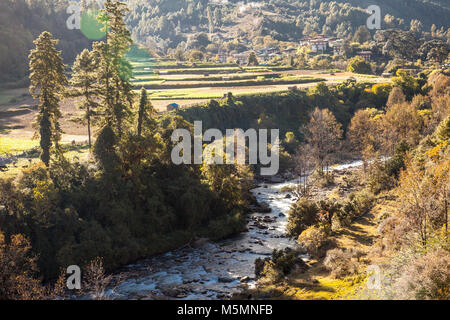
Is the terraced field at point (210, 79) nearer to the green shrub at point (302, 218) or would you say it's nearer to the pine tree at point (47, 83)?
the pine tree at point (47, 83)

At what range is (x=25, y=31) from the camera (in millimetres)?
128125

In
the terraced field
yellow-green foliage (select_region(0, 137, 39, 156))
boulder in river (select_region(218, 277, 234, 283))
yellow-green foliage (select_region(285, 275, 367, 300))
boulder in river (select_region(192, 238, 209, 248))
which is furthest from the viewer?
the terraced field

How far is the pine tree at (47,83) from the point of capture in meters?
39.5

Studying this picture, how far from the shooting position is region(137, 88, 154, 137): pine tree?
46656 mm

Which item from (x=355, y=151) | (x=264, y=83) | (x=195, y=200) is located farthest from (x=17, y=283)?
(x=264, y=83)

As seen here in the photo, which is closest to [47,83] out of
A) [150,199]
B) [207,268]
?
[150,199]

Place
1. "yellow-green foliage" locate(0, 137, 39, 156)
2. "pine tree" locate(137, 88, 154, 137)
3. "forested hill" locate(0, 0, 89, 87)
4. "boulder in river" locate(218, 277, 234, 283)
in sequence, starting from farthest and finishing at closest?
"forested hill" locate(0, 0, 89, 87)
"yellow-green foliage" locate(0, 137, 39, 156)
"pine tree" locate(137, 88, 154, 137)
"boulder in river" locate(218, 277, 234, 283)

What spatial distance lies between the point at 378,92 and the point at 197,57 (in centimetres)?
8320

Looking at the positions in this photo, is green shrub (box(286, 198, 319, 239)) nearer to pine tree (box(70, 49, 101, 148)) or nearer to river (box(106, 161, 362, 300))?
river (box(106, 161, 362, 300))

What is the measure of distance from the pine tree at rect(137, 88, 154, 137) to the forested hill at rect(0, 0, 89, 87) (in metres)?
71.6

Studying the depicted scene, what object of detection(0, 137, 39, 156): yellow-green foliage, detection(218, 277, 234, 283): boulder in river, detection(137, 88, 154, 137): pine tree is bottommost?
detection(218, 277, 234, 283): boulder in river

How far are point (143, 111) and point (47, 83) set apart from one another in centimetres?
1097

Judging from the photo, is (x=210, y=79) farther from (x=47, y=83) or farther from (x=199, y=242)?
(x=199, y=242)

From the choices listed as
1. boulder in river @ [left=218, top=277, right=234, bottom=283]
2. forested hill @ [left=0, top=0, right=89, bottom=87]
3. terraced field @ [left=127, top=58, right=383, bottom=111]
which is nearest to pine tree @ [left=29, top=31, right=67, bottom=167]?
Result: boulder in river @ [left=218, top=277, right=234, bottom=283]
